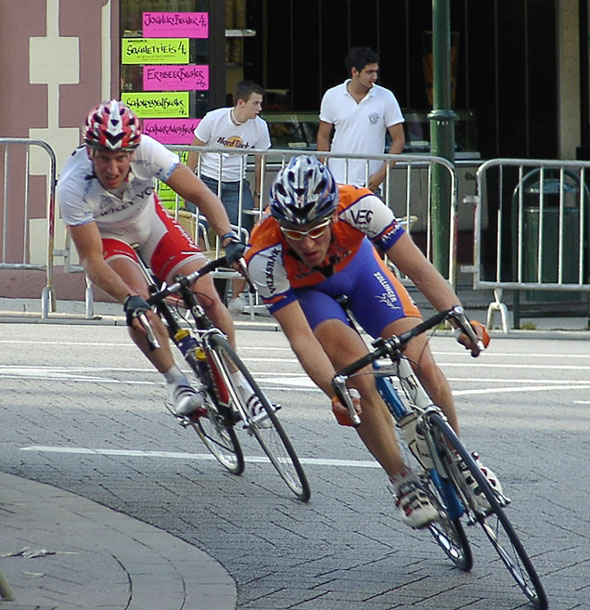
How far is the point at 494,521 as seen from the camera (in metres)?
5.44

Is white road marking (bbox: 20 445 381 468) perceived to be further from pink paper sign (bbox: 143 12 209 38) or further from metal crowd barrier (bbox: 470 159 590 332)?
pink paper sign (bbox: 143 12 209 38)

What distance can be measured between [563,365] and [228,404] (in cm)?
457

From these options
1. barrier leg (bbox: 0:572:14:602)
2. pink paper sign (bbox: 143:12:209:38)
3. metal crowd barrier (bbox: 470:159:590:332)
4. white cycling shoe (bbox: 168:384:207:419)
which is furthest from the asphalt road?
pink paper sign (bbox: 143:12:209:38)

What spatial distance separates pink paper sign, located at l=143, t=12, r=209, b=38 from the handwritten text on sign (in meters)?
0.05

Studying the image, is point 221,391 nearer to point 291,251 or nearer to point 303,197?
point 291,251

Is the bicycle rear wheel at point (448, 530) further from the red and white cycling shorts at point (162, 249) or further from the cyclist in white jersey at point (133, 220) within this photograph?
the red and white cycling shorts at point (162, 249)

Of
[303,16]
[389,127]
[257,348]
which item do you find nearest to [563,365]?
[257,348]

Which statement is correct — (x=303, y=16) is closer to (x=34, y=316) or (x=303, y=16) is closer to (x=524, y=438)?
(x=34, y=316)

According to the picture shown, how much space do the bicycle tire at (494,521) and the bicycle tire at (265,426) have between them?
1.52 m

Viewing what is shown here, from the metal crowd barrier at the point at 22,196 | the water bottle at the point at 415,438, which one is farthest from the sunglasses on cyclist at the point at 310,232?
the metal crowd barrier at the point at 22,196

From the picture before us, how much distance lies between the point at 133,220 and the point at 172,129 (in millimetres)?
7134

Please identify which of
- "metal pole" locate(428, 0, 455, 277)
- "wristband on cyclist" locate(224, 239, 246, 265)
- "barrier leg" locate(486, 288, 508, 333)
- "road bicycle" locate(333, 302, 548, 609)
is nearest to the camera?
"road bicycle" locate(333, 302, 548, 609)

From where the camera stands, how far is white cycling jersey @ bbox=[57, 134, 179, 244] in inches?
298

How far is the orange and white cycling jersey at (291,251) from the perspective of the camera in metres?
6.28
